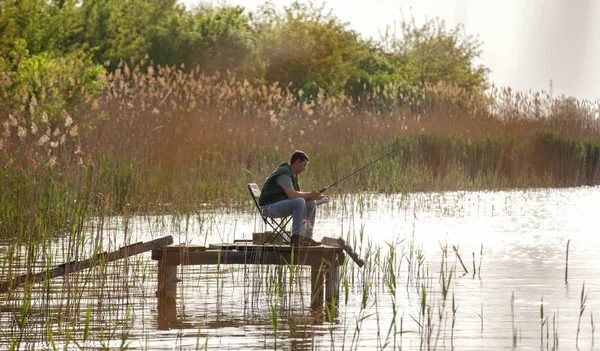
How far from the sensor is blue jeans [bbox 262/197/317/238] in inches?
360

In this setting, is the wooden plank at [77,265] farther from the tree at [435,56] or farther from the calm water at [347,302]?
the tree at [435,56]

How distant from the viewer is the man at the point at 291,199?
9.22m

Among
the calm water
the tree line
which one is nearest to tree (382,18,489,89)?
the tree line

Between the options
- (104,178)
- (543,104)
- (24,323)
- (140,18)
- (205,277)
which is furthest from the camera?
(140,18)

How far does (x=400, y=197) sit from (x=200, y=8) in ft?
87.8

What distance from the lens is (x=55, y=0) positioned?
133ft

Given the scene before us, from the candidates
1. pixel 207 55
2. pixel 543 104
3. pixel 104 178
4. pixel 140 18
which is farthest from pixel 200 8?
pixel 104 178

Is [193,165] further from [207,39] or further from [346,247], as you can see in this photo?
[207,39]

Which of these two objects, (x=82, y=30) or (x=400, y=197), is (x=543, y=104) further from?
(x=82, y=30)

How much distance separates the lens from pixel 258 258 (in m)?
8.63

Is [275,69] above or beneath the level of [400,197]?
above

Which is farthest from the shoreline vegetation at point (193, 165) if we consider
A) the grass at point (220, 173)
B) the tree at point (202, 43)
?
the tree at point (202, 43)

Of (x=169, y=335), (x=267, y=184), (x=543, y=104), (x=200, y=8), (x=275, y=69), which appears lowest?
(x=169, y=335)

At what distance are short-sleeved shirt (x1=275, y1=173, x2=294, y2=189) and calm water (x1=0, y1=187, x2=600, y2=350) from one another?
775mm
